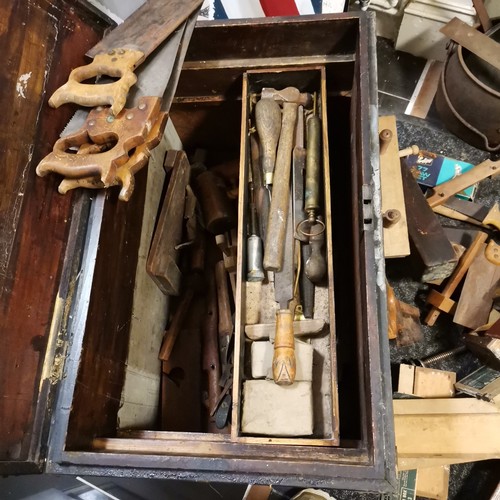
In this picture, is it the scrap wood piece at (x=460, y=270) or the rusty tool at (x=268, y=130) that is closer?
the rusty tool at (x=268, y=130)

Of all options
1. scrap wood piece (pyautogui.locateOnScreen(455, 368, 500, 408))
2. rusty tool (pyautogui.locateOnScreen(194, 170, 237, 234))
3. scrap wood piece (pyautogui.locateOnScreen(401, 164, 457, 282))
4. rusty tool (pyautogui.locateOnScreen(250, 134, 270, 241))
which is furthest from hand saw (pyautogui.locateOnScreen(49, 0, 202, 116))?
scrap wood piece (pyautogui.locateOnScreen(455, 368, 500, 408))

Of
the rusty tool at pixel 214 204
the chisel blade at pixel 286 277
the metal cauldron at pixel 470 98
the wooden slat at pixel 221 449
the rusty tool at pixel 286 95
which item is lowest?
the wooden slat at pixel 221 449

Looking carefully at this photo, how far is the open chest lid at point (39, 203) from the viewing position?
107cm

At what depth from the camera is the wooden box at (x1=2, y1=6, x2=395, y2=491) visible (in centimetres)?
106

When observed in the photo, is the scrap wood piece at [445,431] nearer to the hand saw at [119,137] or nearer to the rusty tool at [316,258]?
the rusty tool at [316,258]

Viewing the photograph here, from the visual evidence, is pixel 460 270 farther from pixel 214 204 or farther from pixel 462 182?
pixel 214 204

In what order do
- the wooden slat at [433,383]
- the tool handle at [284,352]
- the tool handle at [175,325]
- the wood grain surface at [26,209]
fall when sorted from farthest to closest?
1. the wooden slat at [433,383]
2. the tool handle at [175,325]
3. the tool handle at [284,352]
4. the wood grain surface at [26,209]

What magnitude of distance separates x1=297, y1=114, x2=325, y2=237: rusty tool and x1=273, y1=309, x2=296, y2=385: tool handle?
0.33m

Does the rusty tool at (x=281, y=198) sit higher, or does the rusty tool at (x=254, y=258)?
the rusty tool at (x=281, y=198)

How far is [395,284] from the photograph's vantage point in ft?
7.22

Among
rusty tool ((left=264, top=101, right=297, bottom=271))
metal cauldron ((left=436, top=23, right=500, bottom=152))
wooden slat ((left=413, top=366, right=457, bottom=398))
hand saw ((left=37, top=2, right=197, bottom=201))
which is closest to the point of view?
hand saw ((left=37, top=2, right=197, bottom=201))

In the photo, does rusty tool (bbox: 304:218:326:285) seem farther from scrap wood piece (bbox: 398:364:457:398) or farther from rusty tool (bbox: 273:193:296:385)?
scrap wood piece (bbox: 398:364:457:398)

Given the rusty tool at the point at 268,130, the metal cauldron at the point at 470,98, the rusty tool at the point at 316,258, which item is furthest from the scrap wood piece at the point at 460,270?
the rusty tool at the point at 268,130

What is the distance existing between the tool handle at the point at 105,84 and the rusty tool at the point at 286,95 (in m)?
0.58
